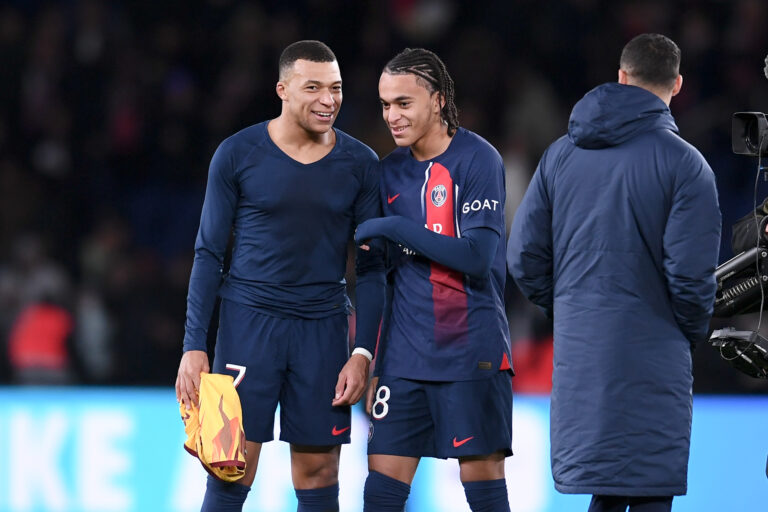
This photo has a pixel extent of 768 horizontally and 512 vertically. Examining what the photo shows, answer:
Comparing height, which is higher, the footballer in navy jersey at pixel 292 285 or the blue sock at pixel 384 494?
the footballer in navy jersey at pixel 292 285

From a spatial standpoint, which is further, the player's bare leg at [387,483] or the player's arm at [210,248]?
the player's arm at [210,248]

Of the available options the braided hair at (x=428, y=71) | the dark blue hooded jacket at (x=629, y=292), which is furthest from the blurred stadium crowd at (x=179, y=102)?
the dark blue hooded jacket at (x=629, y=292)

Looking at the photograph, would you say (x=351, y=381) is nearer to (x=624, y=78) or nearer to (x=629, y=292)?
(x=629, y=292)

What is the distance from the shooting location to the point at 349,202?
4.25 metres

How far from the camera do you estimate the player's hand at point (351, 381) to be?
4133 millimetres

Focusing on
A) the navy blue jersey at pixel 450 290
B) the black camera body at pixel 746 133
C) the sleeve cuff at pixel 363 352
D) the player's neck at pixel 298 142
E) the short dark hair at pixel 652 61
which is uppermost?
the short dark hair at pixel 652 61

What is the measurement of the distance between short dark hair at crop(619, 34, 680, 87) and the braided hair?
637 mm

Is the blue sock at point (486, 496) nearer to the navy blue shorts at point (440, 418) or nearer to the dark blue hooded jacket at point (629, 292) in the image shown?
the navy blue shorts at point (440, 418)

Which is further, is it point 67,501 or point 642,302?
point 67,501

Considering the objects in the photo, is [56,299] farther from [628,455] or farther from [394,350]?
[628,455]

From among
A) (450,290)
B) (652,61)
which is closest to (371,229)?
(450,290)

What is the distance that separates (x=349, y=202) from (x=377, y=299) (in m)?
0.36

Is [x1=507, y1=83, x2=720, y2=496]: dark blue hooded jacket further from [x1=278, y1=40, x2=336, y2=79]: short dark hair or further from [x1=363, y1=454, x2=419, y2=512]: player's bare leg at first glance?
[x1=278, y1=40, x2=336, y2=79]: short dark hair

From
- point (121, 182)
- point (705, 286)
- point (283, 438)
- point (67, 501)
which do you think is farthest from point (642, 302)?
point (121, 182)
